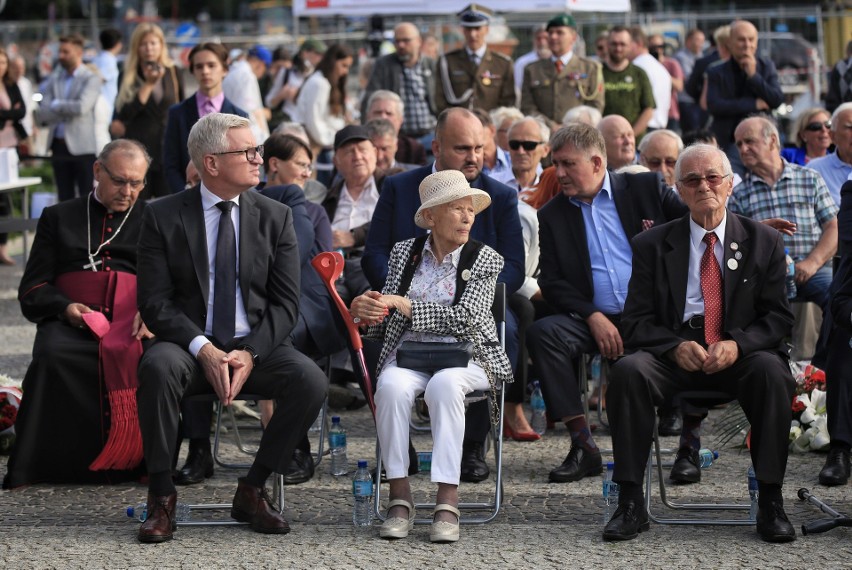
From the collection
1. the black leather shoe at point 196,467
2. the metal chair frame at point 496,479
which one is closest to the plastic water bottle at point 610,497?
the metal chair frame at point 496,479

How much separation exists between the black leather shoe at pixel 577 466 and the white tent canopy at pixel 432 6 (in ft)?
31.8

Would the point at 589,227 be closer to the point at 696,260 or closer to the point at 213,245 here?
the point at 696,260

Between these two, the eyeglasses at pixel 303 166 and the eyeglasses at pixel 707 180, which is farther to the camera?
the eyeglasses at pixel 303 166

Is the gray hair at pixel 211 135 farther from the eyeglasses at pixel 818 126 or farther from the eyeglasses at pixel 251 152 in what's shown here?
the eyeglasses at pixel 818 126

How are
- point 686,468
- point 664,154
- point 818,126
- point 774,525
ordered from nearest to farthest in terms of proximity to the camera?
point 774,525, point 686,468, point 664,154, point 818,126

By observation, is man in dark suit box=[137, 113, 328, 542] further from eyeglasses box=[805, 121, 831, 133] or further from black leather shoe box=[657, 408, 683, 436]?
eyeglasses box=[805, 121, 831, 133]

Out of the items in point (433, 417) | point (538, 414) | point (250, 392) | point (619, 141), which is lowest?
point (538, 414)

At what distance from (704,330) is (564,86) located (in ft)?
21.6

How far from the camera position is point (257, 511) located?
5.86 meters

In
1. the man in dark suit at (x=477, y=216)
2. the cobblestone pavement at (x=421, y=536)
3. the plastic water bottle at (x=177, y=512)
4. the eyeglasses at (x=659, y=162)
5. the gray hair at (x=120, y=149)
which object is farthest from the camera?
the eyeglasses at (x=659, y=162)

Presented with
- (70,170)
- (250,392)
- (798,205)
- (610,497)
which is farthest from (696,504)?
(70,170)

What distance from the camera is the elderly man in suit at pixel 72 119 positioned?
13328mm

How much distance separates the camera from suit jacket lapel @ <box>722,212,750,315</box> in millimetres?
6051

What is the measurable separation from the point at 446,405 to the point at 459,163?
169cm
